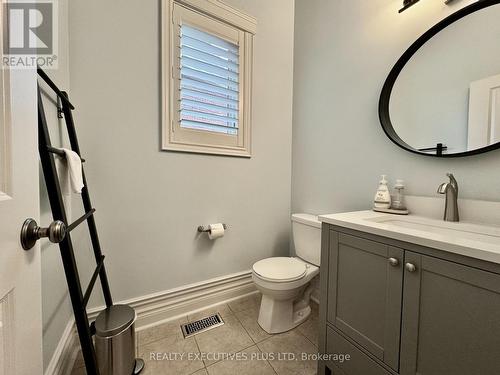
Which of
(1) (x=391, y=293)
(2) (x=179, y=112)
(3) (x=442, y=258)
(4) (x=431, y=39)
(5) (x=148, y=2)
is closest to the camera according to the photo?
(3) (x=442, y=258)

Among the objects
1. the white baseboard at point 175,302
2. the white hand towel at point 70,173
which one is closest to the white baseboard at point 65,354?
the white baseboard at point 175,302

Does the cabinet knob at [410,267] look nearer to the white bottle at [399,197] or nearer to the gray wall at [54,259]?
the white bottle at [399,197]

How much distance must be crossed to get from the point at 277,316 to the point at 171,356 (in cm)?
67

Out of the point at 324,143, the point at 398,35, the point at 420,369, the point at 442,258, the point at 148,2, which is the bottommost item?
the point at 420,369

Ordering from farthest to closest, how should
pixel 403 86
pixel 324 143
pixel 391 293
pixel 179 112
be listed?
pixel 324 143 → pixel 179 112 → pixel 403 86 → pixel 391 293

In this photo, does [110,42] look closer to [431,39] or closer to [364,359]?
[431,39]

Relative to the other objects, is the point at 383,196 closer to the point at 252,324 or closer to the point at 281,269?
the point at 281,269

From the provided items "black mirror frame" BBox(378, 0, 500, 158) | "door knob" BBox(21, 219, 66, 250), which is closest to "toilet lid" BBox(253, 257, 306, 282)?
"black mirror frame" BBox(378, 0, 500, 158)

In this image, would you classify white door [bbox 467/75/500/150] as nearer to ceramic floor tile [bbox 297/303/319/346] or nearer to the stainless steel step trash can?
ceramic floor tile [bbox 297/303/319/346]

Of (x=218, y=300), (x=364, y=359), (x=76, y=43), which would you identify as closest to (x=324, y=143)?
(x=364, y=359)

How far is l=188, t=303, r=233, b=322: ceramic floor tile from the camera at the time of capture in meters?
1.57

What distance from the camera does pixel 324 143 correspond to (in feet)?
5.58

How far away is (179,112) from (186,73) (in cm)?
29

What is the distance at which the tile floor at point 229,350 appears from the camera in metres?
1.16
